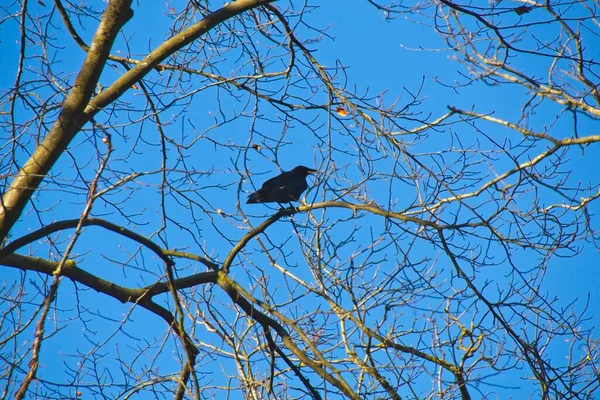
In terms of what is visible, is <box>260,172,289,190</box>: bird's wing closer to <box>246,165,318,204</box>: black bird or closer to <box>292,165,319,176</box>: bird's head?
<box>246,165,318,204</box>: black bird

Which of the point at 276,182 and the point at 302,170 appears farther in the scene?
the point at 302,170

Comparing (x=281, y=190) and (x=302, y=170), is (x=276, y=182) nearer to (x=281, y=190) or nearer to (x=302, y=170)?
(x=281, y=190)

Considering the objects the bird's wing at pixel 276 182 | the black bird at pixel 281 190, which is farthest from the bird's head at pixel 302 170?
the bird's wing at pixel 276 182

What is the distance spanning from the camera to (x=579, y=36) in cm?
720

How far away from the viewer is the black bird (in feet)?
21.8

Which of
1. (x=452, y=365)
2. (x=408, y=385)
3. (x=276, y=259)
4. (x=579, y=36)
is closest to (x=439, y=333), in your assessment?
(x=452, y=365)

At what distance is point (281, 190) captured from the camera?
668 centimetres

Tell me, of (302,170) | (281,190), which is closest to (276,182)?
(281,190)

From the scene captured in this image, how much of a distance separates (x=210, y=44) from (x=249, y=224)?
1670 mm

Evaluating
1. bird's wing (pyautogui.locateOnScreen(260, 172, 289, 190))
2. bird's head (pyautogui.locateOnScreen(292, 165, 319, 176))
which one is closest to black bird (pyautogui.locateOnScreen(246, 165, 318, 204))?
bird's wing (pyautogui.locateOnScreen(260, 172, 289, 190))

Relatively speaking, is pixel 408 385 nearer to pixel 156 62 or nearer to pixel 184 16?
pixel 156 62

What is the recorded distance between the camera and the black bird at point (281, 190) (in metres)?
6.63

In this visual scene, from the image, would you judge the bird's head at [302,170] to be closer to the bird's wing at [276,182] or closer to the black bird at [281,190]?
the black bird at [281,190]

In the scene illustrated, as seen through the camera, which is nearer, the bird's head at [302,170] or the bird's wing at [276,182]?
the bird's wing at [276,182]
